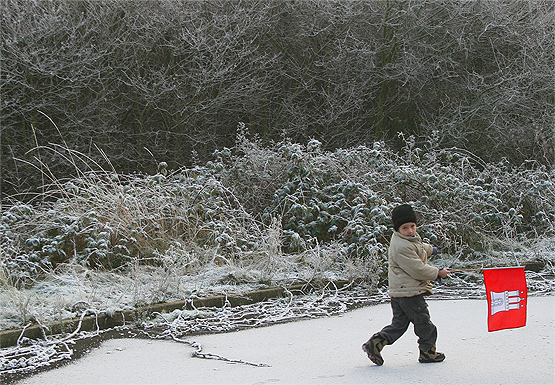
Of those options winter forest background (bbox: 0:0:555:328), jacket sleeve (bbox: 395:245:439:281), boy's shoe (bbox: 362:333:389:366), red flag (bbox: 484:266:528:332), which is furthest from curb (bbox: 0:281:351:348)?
red flag (bbox: 484:266:528:332)

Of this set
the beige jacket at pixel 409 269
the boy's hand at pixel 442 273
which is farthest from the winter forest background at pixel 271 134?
the boy's hand at pixel 442 273

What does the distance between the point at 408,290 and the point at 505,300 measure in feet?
2.22

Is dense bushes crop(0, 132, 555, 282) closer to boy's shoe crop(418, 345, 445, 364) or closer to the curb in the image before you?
the curb

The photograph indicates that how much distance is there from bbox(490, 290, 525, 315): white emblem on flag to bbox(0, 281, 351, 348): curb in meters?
2.77

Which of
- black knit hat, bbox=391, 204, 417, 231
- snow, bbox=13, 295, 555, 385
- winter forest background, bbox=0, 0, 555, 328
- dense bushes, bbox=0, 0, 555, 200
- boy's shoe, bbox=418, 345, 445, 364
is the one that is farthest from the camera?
dense bushes, bbox=0, 0, 555, 200

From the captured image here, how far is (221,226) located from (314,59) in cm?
795

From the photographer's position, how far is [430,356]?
414cm

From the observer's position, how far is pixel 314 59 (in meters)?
14.5

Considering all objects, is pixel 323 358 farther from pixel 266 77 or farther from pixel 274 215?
pixel 266 77

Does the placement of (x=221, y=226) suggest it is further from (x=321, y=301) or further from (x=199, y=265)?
(x=321, y=301)

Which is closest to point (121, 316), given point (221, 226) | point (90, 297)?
point (90, 297)

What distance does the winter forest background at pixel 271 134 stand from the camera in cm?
745

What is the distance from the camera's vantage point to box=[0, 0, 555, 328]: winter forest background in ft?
24.5

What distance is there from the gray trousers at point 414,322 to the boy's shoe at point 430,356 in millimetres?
28
